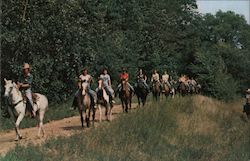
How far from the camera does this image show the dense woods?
3002cm

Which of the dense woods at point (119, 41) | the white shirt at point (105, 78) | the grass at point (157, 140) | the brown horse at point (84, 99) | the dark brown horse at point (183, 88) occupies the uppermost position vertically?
the dense woods at point (119, 41)

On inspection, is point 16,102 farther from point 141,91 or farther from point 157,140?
point 141,91

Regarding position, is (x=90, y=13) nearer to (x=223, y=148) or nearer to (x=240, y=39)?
(x=223, y=148)

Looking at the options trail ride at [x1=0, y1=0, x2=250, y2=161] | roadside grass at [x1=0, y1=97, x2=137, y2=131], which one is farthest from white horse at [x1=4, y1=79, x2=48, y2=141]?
roadside grass at [x1=0, y1=97, x2=137, y2=131]

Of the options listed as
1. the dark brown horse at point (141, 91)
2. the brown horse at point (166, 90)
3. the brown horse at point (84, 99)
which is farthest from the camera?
the brown horse at point (166, 90)

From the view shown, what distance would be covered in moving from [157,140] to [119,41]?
113 feet

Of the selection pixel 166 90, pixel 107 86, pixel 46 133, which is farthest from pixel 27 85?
pixel 166 90

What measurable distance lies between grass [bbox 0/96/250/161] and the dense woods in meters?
7.64

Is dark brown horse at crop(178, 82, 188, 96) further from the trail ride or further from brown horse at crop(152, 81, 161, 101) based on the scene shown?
brown horse at crop(152, 81, 161, 101)

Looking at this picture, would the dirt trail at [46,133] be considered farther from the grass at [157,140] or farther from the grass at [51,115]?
the grass at [157,140]

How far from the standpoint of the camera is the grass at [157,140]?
54.0 ft

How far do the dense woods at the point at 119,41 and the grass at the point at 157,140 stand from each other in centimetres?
764

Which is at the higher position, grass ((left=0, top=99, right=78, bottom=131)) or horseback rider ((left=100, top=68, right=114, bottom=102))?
horseback rider ((left=100, top=68, right=114, bottom=102))

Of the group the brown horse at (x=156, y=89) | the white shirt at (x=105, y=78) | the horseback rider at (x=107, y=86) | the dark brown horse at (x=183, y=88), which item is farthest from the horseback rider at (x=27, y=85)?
the dark brown horse at (x=183, y=88)
